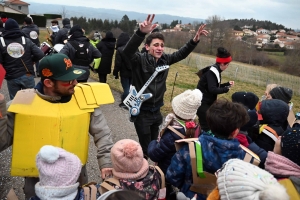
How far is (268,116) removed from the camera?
2.75m

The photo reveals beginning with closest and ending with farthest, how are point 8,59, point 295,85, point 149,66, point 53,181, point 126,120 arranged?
point 53,181
point 149,66
point 8,59
point 126,120
point 295,85

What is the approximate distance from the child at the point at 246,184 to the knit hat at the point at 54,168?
88 centimetres

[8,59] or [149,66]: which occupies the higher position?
[149,66]

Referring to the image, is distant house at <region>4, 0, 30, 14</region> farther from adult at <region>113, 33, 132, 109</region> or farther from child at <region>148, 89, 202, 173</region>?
child at <region>148, 89, 202, 173</region>

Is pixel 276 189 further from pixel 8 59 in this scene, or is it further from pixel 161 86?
pixel 8 59

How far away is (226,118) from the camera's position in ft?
6.32

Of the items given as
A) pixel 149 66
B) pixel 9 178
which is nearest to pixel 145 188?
pixel 149 66

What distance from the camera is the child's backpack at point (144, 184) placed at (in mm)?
1875

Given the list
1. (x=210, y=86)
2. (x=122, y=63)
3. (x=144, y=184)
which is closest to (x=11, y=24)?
(x=122, y=63)

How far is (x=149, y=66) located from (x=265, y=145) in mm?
1624

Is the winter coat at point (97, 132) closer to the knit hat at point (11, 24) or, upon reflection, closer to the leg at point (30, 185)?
the leg at point (30, 185)

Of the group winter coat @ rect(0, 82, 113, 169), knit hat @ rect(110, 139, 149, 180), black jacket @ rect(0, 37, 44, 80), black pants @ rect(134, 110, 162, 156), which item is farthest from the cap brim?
black jacket @ rect(0, 37, 44, 80)

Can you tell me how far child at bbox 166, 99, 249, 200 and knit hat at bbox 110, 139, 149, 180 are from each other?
31cm

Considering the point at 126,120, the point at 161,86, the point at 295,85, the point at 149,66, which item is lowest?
the point at 295,85
